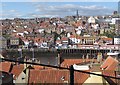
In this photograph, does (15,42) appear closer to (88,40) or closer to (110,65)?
(88,40)

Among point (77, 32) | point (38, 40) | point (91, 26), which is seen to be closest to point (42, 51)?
point (38, 40)

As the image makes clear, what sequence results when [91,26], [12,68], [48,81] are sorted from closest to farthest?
[48,81] → [12,68] → [91,26]

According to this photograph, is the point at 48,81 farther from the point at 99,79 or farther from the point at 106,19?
the point at 106,19

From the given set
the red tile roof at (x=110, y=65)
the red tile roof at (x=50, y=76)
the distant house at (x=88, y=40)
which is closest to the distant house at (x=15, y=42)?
the distant house at (x=88, y=40)

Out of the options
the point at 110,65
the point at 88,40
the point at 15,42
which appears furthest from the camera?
the point at 88,40

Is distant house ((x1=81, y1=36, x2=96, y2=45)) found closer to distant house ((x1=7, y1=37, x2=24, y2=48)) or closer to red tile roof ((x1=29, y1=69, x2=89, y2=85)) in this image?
distant house ((x1=7, y1=37, x2=24, y2=48))

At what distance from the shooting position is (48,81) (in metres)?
2.76

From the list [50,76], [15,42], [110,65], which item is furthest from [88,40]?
[50,76]

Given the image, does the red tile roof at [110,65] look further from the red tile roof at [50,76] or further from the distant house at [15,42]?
the distant house at [15,42]

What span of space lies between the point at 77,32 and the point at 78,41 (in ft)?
11.8

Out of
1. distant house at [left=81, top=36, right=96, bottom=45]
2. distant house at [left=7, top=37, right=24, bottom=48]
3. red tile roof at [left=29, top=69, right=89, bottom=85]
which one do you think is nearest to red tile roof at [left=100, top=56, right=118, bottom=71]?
red tile roof at [left=29, top=69, right=89, bottom=85]

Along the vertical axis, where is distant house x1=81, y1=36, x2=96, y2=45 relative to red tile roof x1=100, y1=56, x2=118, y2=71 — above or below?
below

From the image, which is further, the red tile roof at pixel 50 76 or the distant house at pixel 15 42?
the distant house at pixel 15 42

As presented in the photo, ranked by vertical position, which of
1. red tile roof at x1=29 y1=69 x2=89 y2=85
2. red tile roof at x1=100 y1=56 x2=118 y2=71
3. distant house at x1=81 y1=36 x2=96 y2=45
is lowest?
distant house at x1=81 y1=36 x2=96 y2=45
